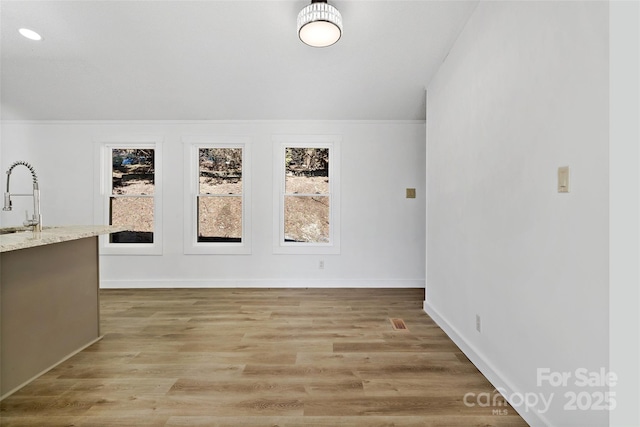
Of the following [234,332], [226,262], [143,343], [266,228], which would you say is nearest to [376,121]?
[266,228]

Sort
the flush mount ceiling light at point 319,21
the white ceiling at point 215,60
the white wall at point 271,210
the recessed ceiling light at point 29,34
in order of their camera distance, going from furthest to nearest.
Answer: the white wall at point 271,210 → the recessed ceiling light at point 29,34 → the white ceiling at point 215,60 → the flush mount ceiling light at point 319,21

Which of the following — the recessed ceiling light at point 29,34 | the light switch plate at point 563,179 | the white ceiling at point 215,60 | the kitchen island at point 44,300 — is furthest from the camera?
the recessed ceiling light at point 29,34

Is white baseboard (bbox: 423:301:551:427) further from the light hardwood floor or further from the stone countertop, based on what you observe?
the stone countertop

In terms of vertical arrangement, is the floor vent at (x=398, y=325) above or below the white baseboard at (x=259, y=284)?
below

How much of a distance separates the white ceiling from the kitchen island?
1815 millimetres

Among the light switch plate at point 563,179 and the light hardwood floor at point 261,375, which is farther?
the light hardwood floor at point 261,375

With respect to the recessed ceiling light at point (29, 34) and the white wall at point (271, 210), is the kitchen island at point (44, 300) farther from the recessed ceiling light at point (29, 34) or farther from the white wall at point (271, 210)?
the recessed ceiling light at point (29, 34)

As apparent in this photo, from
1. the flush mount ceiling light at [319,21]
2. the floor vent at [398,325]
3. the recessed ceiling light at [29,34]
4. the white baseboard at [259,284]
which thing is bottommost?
the floor vent at [398,325]

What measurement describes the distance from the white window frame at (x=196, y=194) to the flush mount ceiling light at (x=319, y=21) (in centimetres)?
210

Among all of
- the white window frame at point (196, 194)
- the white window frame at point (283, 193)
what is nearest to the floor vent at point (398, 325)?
the white window frame at point (283, 193)

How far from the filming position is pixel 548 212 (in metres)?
1.54

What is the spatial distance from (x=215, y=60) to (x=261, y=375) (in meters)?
2.95

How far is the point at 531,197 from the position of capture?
167 cm

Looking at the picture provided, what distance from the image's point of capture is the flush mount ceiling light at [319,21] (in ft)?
7.75
